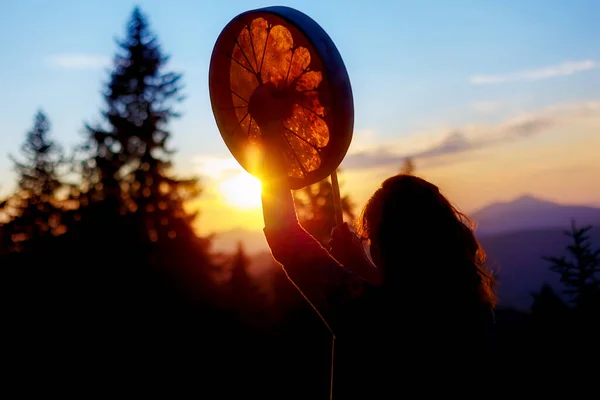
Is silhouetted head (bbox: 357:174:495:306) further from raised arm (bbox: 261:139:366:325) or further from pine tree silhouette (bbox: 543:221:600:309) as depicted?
pine tree silhouette (bbox: 543:221:600:309)

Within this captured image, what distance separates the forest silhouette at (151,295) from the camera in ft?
71.8

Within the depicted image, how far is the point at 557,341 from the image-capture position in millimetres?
18906

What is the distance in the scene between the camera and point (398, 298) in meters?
1.79

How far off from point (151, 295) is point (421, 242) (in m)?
21.3

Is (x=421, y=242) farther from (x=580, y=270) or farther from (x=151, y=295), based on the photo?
(x=151, y=295)

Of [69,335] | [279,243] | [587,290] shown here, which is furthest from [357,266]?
[69,335]

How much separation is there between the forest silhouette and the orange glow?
18190 mm

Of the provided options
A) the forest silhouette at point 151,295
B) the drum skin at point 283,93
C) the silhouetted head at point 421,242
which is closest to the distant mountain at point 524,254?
the forest silhouette at point 151,295

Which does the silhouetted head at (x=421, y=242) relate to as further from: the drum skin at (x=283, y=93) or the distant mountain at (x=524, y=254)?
the distant mountain at (x=524, y=254)

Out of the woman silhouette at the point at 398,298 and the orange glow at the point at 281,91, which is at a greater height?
the orange glow at the point at 281,91

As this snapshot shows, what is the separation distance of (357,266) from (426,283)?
0.57 metres

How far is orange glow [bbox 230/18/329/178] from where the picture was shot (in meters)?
2.32

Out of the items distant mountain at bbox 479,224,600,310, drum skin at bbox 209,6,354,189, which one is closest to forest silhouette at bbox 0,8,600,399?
drum skin at bbox 209,6,354,189

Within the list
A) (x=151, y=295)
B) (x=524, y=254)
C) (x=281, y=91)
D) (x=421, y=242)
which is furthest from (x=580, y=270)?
(x=524, y=254)
